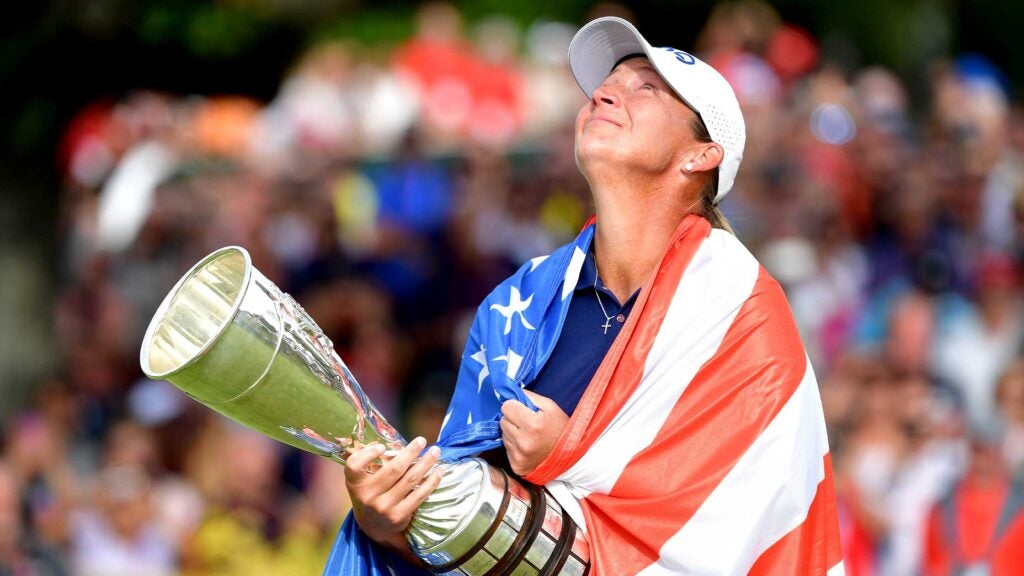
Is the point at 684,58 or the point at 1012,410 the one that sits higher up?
the point at 684,58

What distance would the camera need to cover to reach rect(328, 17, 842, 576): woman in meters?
3.65

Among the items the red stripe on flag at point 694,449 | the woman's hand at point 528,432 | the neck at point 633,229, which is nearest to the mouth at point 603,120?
the neck at point 633,229

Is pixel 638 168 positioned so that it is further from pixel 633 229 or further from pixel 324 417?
pixel 324 417

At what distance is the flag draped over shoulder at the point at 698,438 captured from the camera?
143 inches

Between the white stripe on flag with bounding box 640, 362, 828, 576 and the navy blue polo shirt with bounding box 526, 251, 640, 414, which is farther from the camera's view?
the navy blue polo shirt with bounding box 526, 251, 640, 414

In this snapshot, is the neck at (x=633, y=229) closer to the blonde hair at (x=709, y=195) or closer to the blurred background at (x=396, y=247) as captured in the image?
the blonde hair at (x=709, y=195)

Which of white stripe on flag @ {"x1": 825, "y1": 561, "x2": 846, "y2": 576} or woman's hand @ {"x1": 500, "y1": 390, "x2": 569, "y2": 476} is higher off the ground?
woman's hand @ {"x1": 500, "y1": 390, "x2": 569, "y2": 476}

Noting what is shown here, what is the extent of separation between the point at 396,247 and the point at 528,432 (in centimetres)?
603

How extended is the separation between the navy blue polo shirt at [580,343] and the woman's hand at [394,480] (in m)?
0.42

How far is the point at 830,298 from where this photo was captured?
8.59 meters

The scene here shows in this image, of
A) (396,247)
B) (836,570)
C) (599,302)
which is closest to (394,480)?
(599,302)

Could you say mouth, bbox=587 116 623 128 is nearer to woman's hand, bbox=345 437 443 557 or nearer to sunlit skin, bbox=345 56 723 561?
sunlit skin, bbox=345 56 723 561

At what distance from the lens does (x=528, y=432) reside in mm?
3760

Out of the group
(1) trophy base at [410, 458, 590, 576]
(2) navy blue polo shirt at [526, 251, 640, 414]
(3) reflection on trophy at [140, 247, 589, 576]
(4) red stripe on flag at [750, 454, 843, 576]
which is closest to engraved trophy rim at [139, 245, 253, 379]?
(3) reflection on trophy at [140, 247, 589, 576]
